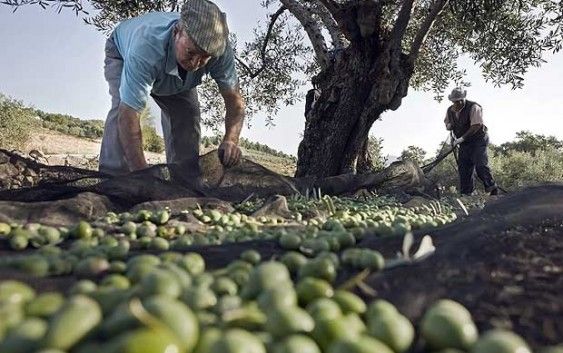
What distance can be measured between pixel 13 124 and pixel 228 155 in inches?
877

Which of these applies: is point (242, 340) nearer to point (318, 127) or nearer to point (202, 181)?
point (202, 181)

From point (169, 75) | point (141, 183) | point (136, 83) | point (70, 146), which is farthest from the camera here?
point (70, 146)

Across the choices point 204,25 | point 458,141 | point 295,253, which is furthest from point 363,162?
point 295,253

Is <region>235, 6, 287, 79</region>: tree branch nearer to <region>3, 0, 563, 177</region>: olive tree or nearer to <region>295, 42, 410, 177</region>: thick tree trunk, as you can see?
<region>3, 0, 563, 177</region>: olive tree

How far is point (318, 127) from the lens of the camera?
30.2 feet

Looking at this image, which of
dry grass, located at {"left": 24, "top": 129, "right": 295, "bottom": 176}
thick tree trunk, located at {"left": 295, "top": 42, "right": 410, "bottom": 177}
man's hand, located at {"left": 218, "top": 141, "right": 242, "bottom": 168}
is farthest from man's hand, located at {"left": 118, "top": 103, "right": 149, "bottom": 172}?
dry grass, located at {"left": 24, "top": 129, "right": 295, "bottom": 176}

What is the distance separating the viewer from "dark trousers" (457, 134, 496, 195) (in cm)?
1152

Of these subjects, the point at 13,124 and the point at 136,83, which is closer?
the point at 136,83

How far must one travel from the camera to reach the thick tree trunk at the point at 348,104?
8719 mm

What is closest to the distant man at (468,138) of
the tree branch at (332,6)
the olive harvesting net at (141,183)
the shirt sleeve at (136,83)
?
the tree branch at (332,6)

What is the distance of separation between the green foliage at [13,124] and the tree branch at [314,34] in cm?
1738

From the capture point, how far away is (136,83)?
17.2 ft

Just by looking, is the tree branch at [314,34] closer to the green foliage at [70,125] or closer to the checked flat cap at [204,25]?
the checked flat cap at [204,25]

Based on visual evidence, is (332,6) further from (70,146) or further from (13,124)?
(70,146)
